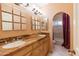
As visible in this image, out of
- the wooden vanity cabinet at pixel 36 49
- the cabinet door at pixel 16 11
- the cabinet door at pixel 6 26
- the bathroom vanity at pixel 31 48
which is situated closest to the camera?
the bathroom vanity at pixel 31 48

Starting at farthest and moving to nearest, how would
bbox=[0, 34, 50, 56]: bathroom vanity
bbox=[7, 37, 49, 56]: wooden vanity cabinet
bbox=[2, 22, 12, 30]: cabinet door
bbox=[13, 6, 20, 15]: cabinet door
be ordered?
bbox=[13, 6, 20, 15]: cabinet door
bbox=[2, 22, 12, 30]: cabinet door
bbox=[7, 37, 49, 56]: wooden vanity cabinet
bbox=[0, 34, 50, 56]: bathroom vanity

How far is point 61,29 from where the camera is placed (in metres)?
1.85

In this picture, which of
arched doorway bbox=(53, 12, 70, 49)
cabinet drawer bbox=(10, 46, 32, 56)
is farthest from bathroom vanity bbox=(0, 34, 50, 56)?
arched doorway bbox=(53, 12, 70, 49)

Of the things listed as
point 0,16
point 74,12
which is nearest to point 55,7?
point 74,12

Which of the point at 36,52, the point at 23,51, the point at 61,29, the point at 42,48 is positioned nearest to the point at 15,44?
the point at 23,51

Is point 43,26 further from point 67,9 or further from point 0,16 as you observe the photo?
point 0,16

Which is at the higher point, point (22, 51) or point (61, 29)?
point (61, 29)

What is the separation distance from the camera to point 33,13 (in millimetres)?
1857

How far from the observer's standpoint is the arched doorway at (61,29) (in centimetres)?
181

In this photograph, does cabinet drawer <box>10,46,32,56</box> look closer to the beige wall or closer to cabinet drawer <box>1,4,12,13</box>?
the beige wall

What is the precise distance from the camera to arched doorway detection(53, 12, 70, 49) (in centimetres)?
181

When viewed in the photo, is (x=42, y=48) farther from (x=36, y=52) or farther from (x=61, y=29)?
(x=61, y=29)

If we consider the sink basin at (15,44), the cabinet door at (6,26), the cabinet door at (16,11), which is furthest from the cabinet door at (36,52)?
the cabinet door at (16,11)

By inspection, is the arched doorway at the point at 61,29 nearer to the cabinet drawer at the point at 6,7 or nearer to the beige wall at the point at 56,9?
the beige wall at the point at 56,9
